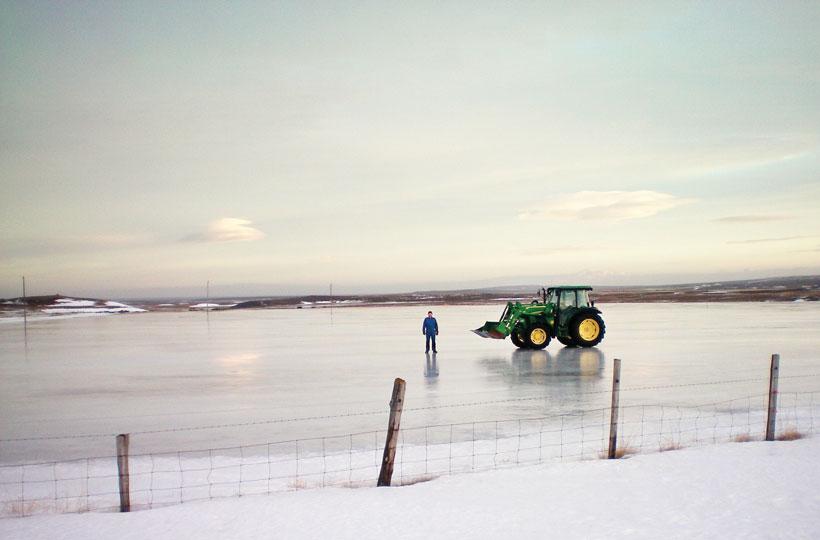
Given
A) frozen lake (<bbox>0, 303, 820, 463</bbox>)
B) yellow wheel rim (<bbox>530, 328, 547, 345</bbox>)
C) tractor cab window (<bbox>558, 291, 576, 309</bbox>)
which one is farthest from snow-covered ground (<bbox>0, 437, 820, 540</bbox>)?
tractor cab window (<bbox>558, 291, 576, 309</bbox>)

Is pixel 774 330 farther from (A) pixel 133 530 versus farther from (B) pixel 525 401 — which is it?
(A) pixel 133 530

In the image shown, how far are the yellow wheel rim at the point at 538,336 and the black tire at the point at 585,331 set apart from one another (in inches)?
31.0

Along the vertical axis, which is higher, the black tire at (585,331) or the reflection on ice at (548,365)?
the black tire at (585,331)

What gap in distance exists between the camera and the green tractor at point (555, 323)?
802 inches

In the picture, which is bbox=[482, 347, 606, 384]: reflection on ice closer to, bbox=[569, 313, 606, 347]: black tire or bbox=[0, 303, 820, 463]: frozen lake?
bbox=[0, 303, 820, 463]: frozen lake

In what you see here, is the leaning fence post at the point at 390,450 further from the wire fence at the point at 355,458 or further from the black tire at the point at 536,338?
the black tire at the point at 536,338

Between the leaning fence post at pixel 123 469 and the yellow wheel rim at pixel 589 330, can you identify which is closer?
the leaning fence post at pixel 123 469

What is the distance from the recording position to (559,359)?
17.8 m

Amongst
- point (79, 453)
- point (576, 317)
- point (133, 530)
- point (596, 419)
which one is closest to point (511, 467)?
point (596, 419)

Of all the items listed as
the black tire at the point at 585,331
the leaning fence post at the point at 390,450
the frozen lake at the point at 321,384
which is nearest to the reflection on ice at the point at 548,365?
the frozen lake at the point at 321,384

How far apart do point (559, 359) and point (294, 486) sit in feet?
39.4

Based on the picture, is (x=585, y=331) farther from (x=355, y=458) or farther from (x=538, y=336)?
(x=355, y=458)

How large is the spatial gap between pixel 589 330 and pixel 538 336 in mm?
1526

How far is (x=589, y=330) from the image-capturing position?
2055cm
